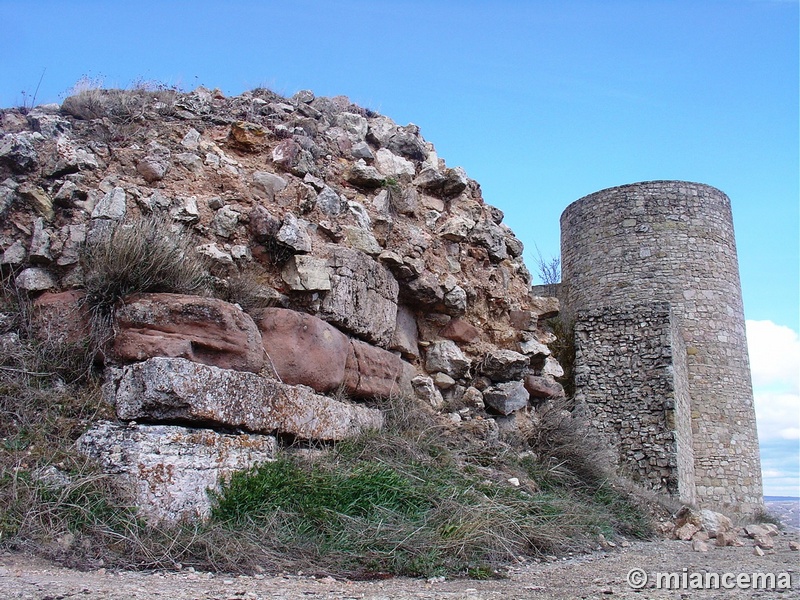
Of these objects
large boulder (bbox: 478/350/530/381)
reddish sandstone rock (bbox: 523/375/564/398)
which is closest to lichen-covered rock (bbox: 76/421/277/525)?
large boulder (bbox: 478/350/530/381)

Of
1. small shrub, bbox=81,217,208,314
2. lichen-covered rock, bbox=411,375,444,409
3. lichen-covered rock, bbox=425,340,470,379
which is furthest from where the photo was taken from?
lichen-covered rock, bbox=425,340,470,379

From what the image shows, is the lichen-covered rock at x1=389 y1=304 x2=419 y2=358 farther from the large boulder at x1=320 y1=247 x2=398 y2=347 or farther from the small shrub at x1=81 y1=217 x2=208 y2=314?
the small shrub at x1=81 y1=217 x2=208 y2=314

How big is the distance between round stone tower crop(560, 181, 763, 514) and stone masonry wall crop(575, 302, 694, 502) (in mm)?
1979

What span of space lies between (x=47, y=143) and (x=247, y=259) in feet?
5.62

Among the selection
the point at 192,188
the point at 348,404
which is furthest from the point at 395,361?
the point at 192,188

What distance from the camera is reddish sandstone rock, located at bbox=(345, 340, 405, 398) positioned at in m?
5.46

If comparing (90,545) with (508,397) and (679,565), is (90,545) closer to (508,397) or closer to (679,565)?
(679,565)

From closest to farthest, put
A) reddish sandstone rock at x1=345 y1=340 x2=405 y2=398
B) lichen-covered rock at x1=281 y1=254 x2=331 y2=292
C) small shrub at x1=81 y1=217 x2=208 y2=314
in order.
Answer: small shrub at x1=81 y1=217 x2=208 y2=314 < lichen-covered rock at x1=281 y1=254 x2=331 y2=292 < reddish sandstone rock at x1=345 y1=340 x2=405 y2=398

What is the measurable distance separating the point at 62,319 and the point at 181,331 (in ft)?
2.78

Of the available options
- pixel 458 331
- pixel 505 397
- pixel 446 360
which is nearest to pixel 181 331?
pixel 446 360

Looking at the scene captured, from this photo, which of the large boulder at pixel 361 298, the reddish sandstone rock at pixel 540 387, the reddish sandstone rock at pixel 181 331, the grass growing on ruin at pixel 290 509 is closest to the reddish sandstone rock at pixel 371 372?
the large boulder at pixel 361 298

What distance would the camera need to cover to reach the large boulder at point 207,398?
13.6 feet

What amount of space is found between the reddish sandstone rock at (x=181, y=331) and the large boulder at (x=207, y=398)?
0.38 feet

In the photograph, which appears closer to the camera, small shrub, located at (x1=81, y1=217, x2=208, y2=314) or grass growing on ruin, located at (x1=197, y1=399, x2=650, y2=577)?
grass growing on ruin, located at (x1=197, y1=399, x2=650, y2=577)
